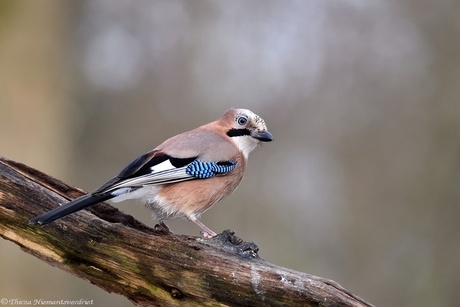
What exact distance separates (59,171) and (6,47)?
142 cm

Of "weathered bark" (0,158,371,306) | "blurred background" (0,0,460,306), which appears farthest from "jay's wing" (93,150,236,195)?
"blurred background" (0,0,460,306)

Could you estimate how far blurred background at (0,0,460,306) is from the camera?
9.22 metres

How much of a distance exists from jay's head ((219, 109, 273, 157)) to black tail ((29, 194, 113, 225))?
1.67 m

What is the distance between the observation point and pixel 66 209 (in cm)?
449

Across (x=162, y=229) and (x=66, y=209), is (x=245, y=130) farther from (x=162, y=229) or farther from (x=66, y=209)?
(x=66, y=209)

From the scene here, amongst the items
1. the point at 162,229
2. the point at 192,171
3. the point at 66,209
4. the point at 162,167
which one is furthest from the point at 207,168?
the point at 66,209

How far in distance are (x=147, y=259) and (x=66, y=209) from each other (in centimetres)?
55

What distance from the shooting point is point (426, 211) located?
9.38 m

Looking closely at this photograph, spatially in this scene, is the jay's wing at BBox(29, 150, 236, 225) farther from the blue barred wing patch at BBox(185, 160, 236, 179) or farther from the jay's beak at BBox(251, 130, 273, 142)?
the jay's beak at BBox(251, 130, 273, 142)

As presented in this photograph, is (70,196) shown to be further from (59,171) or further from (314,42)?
(314,42)

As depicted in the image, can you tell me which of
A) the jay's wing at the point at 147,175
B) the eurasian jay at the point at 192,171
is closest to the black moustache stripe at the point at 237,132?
the eurasian jay at the point at 192,171

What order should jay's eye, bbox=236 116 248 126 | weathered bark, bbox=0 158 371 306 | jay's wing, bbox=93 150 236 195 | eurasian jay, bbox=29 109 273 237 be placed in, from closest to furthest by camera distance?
weathered bark, bbox=0 158 371 306
jay's wing, bbox=93 150 236 195
eurasian jay, bbox=29 109 273 237
jay's eye, bbox=236 116 248 126

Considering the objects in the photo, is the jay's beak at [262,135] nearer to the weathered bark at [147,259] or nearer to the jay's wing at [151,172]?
the jay's wing at [151,172]

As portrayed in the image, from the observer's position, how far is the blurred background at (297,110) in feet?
30.2
